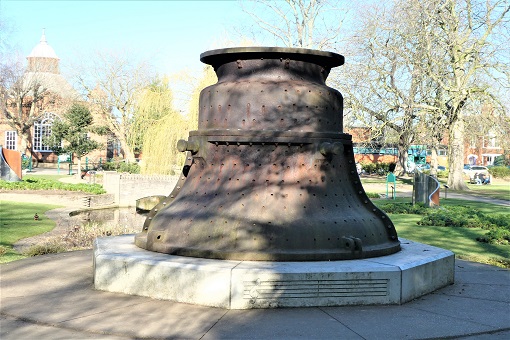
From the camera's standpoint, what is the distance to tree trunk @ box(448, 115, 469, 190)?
33.1 meters

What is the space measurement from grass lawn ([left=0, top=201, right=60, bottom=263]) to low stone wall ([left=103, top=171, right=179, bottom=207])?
3625mm

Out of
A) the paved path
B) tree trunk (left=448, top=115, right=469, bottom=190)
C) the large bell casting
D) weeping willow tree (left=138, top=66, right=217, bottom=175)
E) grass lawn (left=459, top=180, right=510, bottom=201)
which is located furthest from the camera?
tree trunk (left=448, top=115, right=469, bottom=190)

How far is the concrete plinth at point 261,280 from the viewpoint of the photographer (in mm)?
5293

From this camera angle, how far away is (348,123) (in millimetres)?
33344

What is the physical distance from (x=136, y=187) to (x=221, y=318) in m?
20.0

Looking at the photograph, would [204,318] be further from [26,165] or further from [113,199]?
[26,165]

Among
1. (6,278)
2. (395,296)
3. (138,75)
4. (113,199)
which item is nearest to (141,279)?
(6,278)

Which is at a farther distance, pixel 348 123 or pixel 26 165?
pixel 26 165

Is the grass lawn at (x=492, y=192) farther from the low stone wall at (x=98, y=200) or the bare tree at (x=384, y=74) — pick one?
the low stone wall at (x=98, y=200)

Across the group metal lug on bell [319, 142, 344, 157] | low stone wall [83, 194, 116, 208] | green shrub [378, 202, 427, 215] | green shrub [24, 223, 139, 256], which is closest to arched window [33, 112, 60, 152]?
low stone wall [83, 194, 116, 208]

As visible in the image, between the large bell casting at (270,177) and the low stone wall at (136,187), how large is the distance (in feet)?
58.5

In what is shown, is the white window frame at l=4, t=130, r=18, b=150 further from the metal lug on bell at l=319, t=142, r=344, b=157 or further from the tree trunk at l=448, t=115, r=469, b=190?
the metal lug on bell at l=319, t=142, r=344, b=157

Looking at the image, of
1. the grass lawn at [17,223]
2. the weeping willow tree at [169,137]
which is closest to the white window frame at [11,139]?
the weeping willow tree at [169,137]

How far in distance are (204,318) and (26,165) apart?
Result: 5211 centimetres
